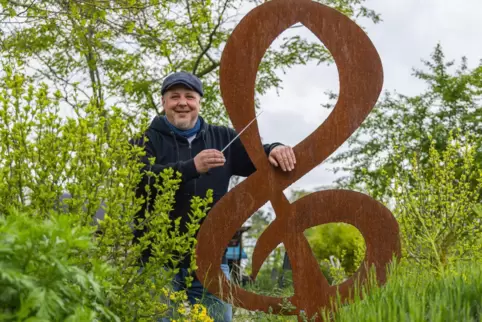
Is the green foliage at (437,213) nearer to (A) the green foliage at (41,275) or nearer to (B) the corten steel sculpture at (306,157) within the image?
(B) the corten steel sculpture at (306,157)

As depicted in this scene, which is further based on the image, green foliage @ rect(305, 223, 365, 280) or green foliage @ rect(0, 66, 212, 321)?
green foliage @ rect(305, 223, 365, 280)

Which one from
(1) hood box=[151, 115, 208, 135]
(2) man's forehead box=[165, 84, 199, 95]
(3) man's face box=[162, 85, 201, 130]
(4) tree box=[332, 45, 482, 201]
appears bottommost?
(1) hood box=[151, 115, 208, 135]

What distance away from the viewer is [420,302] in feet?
10.6

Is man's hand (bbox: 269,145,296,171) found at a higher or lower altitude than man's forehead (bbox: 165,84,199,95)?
lower

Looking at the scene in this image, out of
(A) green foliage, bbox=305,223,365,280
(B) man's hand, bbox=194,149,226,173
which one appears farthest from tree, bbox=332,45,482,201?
(B) man's hand, bbox=194,149,226,173

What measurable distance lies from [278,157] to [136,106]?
7.02 meters

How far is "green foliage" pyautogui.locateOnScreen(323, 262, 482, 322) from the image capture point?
287cm

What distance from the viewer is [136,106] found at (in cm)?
1072

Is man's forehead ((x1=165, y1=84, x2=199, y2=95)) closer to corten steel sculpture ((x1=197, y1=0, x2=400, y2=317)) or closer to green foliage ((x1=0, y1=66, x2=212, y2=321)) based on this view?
corten steel sculpture ((x1=197, y1=0, x2=400, y2=317))

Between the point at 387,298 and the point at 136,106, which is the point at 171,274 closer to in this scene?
the point at 387,298

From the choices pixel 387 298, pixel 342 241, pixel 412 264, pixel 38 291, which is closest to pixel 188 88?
pixel 387 298

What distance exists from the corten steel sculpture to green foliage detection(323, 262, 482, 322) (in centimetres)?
31

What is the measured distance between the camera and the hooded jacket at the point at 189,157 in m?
3.81

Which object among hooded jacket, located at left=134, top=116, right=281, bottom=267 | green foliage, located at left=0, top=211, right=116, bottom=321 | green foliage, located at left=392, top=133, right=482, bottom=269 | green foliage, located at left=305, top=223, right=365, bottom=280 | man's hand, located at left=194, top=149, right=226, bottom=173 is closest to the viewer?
green foliage, located at left=0, top=211, right=116, bottom=321
